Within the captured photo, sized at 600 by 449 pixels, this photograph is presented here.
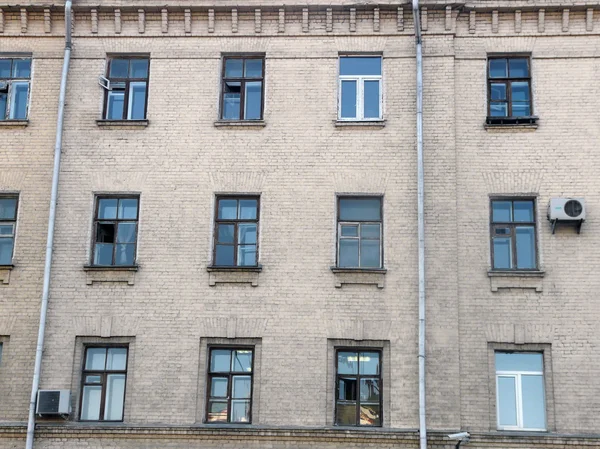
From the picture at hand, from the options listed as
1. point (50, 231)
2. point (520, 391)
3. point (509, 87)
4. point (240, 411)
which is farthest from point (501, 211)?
point (50, 231)

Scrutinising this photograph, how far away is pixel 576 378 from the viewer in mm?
14953

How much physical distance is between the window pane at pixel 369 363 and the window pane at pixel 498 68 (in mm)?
5900

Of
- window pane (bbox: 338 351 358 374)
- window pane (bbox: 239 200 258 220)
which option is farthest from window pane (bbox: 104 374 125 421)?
window pane (bbox: 338 351 358 374)

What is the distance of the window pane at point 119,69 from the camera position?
17188 millimetres

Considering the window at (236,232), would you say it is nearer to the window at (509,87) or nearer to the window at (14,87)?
the window at (14,87)

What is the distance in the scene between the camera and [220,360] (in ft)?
50.9

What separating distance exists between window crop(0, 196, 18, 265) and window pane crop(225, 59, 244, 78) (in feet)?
15.6

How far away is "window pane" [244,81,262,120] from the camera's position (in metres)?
16.8

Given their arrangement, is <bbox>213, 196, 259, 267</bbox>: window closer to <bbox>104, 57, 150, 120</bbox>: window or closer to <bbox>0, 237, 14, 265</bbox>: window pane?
<bbox>104, 57, 150, 120</bbox>: window

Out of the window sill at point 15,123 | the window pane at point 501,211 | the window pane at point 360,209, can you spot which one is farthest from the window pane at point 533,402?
→ the window sill at point 15,123

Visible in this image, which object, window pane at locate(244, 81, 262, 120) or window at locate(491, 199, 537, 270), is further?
window pane at locate(244, 81, 262, 120)

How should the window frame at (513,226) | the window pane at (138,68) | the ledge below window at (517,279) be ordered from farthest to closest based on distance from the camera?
1. the window pane at (138,68)
2. the window frame at (513,226)
3. the ledge below window at (517,279)

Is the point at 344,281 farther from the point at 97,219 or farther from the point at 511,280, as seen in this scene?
the point at 97,219

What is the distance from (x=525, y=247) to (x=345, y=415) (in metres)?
4.47
